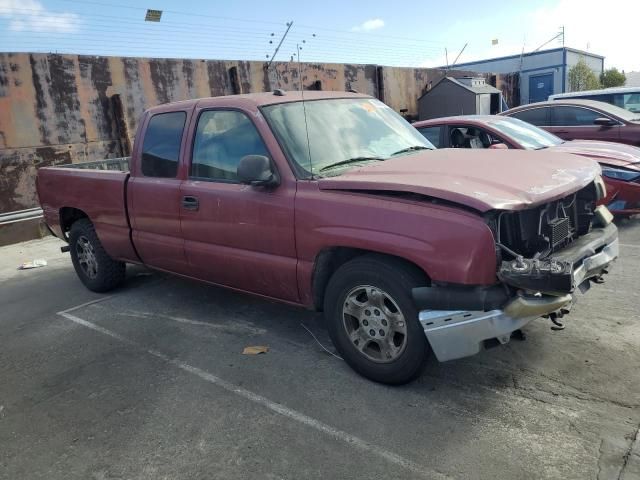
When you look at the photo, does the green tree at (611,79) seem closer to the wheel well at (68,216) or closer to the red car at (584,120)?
the red car at (584,120)

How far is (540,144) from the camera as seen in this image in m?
6.81

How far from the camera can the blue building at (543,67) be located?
2789 cm

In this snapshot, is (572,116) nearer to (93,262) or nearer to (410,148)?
(410,148)

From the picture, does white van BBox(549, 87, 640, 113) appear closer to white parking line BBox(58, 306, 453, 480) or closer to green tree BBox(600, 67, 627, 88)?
white parking line BBox(58, 306, 453, 480)

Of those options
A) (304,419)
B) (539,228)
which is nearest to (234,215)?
(304,419)

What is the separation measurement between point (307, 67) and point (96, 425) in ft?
37.8

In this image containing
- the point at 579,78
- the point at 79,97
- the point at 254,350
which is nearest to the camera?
the point at 254,350

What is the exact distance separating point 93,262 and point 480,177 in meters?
4.40

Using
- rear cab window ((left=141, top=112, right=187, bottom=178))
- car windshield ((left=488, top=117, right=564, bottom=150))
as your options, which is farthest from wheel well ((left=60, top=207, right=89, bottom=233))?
car windshield ((left=488, top=117, right=564, bottom=150))

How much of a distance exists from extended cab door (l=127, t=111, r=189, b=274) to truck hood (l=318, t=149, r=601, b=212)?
1.65 m

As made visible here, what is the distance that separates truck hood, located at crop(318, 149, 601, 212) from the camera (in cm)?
290

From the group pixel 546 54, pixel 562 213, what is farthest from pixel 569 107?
pixel 546 54

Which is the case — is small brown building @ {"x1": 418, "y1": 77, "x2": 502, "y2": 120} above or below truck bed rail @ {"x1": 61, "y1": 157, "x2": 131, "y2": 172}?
above

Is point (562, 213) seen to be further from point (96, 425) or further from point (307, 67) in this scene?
point (307, 67)
